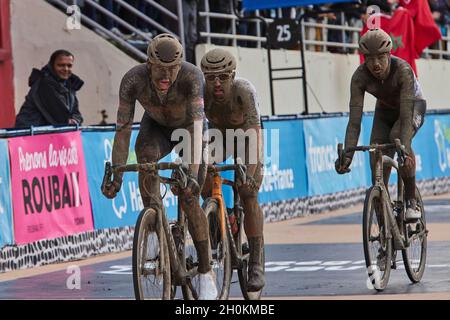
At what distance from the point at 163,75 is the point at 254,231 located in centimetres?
152

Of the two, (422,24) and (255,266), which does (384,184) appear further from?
(422,24)

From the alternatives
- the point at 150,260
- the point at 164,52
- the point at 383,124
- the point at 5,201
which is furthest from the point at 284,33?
the point at 150,260

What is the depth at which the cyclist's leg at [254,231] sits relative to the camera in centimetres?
1048

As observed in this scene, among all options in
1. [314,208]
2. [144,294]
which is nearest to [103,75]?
[314,208]

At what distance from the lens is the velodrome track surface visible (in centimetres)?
1156

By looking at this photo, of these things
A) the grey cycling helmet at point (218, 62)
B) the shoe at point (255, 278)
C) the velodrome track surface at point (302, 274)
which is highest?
the grey cycling helmet at point (218, 62)

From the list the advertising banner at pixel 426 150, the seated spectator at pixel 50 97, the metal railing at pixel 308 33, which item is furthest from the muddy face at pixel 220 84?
the advertising banner at pixel 426 150

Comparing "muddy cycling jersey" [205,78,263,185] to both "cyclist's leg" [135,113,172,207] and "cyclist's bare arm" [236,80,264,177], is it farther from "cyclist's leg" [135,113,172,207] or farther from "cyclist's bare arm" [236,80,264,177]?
"cyclist's leg" [135,113,172,207]

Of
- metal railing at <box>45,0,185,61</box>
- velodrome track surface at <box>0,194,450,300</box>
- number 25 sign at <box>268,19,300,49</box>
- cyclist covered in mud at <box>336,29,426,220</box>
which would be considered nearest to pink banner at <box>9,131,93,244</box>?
velodrome track surface at <box>0,194,450,300</box>

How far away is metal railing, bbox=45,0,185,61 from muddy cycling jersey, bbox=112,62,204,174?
Result: 10.2m

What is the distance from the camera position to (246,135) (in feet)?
34.5

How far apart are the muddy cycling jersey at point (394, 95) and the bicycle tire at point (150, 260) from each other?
111 inches

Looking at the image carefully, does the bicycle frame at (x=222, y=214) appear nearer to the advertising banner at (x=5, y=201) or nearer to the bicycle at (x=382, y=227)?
the bicycle at (x=382, y=227)

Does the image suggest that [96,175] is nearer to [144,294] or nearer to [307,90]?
[144,294]
